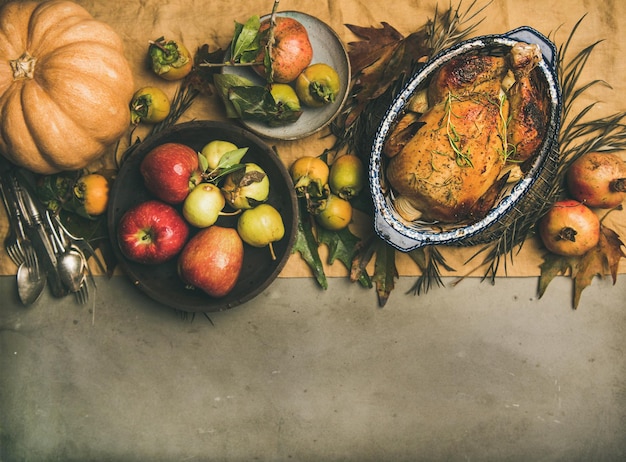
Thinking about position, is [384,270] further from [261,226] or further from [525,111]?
[525,111]

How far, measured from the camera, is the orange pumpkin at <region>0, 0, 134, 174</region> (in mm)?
1193

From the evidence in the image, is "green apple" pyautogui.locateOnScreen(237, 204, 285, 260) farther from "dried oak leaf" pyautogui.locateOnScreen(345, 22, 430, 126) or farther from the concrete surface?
"dried oak leaf" pyautogui.locateOnScreen(345, 22, 430, 126)

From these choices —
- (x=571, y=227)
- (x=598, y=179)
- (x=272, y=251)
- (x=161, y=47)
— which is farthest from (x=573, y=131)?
(x=161, y=47)

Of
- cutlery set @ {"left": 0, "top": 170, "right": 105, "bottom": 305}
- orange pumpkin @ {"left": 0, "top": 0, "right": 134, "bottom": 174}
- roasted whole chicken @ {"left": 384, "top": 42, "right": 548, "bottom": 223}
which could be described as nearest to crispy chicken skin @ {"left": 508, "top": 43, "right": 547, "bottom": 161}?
roasted whole chicken @ {"left": 384, "top": 42, "right": 548, "bottom": 223}

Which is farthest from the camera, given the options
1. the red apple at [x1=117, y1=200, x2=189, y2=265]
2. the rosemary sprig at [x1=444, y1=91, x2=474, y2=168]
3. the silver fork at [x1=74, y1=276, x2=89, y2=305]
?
the silver fork at [x1=74, y1=276, x2=89, y2=305]

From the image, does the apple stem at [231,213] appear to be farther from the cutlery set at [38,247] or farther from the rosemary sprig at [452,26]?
the rosemary sprig at [452,26]

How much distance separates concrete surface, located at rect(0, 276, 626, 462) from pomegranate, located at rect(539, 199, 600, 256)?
14 cm

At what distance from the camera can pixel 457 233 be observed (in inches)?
48.4

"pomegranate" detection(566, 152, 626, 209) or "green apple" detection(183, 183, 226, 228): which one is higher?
"pomegranate" detection(566, 152, 626, 209)

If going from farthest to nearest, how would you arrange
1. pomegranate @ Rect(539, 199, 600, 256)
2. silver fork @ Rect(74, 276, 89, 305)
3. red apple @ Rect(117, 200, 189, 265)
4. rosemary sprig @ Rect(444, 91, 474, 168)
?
silver fork @ Rect(74, 276, 89, 305) → pomegranate @ Rect(539, 199, 600, 256) → red apple @ Rect(117, 200, 189, 265) → rosemary sprig @ Rect(444, 91, 474, 168)

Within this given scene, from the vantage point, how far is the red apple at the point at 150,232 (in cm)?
126

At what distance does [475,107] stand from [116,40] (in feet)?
3.00

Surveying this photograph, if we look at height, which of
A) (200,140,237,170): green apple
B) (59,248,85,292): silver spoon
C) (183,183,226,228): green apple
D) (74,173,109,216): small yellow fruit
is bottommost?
(59,248,85,292): silver spoon

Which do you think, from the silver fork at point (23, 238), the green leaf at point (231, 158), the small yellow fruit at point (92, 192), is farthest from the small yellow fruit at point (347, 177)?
the silver fork at point (23, 238)
